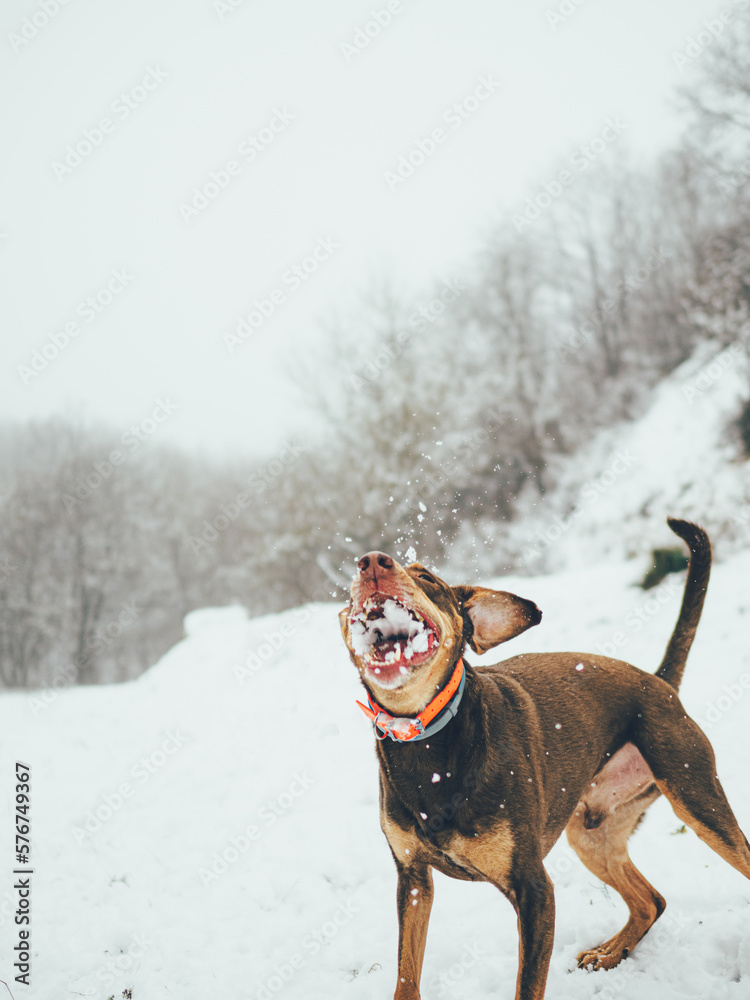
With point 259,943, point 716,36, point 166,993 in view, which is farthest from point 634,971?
point 716,36

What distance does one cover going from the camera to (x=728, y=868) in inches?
132

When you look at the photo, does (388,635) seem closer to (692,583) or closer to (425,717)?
(425,717)

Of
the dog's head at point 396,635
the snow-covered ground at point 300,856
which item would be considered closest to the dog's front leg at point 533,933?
the dog's head at point 396,635

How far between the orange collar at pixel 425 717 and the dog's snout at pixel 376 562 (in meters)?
0.50

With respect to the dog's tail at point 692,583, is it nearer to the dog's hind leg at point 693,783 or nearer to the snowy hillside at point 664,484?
the dog's hind leg at point 693,783

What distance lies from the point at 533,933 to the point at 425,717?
0.82 m

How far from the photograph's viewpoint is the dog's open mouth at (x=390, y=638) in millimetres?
1993

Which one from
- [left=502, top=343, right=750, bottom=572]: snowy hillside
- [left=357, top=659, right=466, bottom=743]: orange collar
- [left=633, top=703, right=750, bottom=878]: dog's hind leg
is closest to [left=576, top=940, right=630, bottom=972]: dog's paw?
[left=633, top=703, right=750, bottom=878]: dog's hind leg

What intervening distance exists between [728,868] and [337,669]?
521cm

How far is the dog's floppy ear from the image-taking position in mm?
2338

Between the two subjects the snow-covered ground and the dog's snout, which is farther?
the snow-covered ground

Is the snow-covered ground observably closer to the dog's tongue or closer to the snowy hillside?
the snowy hillside

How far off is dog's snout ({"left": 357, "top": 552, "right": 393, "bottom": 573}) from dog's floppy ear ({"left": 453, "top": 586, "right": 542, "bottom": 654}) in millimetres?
547

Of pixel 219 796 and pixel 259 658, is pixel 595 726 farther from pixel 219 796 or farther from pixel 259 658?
pixel 259 658
